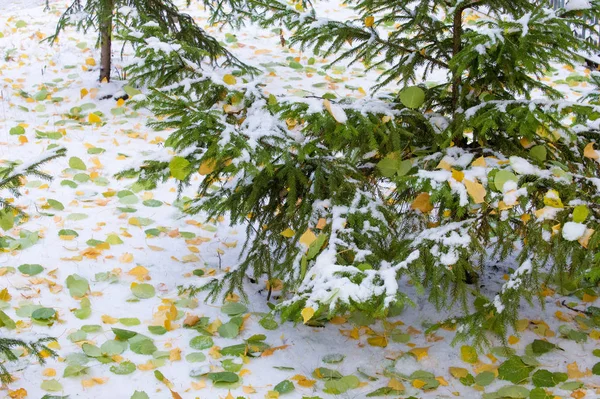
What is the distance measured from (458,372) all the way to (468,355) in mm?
127

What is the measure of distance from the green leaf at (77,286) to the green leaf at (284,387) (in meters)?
1.26

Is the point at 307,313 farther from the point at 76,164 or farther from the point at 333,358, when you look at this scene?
the point at 76,164

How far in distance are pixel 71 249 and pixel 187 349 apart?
1201 mm

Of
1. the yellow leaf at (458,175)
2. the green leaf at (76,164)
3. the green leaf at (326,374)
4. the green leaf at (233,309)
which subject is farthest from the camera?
the green leaf at (76,164)

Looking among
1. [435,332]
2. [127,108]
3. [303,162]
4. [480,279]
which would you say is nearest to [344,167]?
[303,162]

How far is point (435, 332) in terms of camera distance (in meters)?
3.04

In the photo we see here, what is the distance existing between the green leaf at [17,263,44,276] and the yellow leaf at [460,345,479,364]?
2338mm

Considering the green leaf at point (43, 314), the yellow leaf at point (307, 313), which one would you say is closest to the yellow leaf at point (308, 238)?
the yellow leaf at point (307, 313)

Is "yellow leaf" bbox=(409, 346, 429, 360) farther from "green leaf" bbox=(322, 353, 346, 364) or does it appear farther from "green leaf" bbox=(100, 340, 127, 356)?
"green leaf" bbox=(100, 340, 127, 356)

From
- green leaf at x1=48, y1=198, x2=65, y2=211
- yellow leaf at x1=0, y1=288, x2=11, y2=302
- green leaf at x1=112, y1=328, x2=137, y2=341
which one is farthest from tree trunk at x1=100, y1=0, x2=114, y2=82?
green leaf at x1=112, y1=328, x2=137, y2=341

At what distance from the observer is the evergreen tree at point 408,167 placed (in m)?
2.29

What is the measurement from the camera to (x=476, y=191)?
231cm

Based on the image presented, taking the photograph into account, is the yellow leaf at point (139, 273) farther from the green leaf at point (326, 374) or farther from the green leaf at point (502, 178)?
the green leaf at point (502, 178)

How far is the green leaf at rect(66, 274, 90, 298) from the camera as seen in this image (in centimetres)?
315
